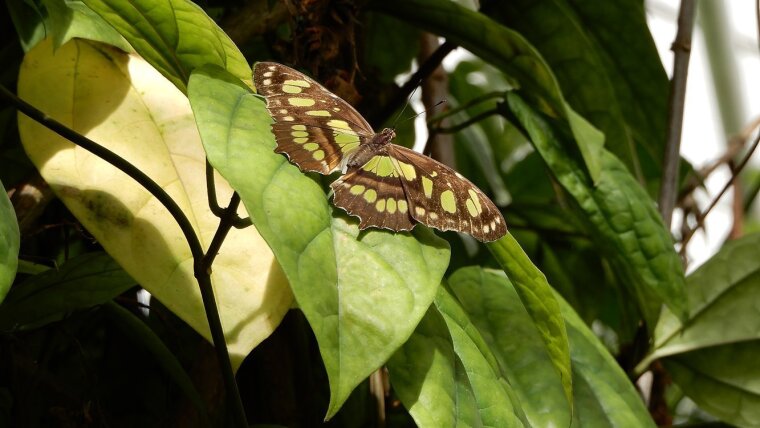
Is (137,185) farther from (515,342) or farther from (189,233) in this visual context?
(515,342)

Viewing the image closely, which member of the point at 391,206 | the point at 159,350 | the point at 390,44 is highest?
the point at 391,206

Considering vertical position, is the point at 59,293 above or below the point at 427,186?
below

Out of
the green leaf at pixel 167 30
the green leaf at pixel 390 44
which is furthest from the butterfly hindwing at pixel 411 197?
the green leaf at pixel 390 44

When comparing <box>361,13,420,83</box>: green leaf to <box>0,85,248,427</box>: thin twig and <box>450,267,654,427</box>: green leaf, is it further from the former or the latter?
<box>0,85,248,427</box>: thin twig

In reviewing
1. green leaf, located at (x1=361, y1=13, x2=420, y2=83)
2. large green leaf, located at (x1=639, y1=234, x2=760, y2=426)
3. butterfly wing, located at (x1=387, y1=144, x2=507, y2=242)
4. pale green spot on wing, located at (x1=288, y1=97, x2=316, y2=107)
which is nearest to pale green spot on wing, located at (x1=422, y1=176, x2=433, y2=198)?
butterfly wing, located at (x1=387, y1=144, x2=507, y2=242)

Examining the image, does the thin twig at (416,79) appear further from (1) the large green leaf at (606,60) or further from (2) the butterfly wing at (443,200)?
(2) the butterfly wing at (443,200)

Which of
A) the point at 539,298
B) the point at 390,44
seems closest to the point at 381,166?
the point at 539,298

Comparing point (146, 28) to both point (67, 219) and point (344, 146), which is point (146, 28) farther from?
point (67, 219)

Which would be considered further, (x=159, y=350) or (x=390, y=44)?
(x=390, y=44)

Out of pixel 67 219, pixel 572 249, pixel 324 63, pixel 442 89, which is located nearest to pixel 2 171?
pixel 67 219
